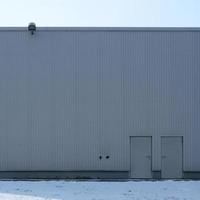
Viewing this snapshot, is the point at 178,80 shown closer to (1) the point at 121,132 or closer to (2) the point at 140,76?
(2) the point at 140,76

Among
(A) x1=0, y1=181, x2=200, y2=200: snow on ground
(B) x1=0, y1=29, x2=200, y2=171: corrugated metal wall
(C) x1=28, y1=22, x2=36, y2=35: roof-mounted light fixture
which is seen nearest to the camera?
(A) x1=0, y1=181, x2=200, y2=200: snow on ground

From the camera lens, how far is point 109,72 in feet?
91.4

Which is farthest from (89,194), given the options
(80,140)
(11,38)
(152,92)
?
(11,38)

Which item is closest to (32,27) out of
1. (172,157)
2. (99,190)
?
(99,190)

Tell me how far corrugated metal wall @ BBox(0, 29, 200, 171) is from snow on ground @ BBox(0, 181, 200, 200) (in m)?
2.09

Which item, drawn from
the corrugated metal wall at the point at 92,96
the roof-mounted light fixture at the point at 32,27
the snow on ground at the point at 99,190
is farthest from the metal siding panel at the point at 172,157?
the roof-mounted light fixture at the point at 32,27

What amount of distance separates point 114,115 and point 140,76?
2501 millimetres

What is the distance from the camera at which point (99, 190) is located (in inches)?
896

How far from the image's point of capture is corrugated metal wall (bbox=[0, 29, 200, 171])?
27.6m

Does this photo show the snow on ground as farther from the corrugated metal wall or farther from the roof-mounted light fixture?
the roof-mounted light fixture

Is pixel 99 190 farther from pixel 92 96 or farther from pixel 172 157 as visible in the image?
pixel 92 96

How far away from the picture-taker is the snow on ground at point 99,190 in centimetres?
2044

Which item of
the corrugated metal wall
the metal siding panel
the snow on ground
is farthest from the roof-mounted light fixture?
the metal siding panel

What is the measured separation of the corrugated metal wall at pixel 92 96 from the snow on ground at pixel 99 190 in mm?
2089
